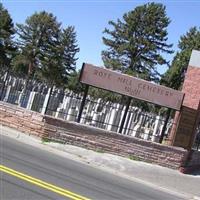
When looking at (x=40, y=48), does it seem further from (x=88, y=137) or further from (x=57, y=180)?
(x=57, y=180)

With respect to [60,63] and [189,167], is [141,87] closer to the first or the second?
[189,167]

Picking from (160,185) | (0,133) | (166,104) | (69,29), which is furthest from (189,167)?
(69,29)

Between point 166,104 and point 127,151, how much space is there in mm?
2517

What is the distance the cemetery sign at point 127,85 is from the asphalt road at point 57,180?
4431 mm

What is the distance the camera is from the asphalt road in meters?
9.24

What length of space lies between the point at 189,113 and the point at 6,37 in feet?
202

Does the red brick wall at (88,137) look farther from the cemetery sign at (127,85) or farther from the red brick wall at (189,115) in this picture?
the cemetery sign at (127,85)

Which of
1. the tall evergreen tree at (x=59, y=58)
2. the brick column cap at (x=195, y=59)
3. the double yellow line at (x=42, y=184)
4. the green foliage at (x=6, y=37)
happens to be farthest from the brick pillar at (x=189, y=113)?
the green foliage at (x=6, y=37)

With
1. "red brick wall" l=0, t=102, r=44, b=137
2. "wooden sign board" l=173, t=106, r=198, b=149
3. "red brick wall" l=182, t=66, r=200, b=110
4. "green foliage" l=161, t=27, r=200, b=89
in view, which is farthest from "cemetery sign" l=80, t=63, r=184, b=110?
"green foliage" l=161, t=27, r=200, b=89

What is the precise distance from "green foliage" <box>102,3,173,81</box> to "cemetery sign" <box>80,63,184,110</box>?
43240 millimetres

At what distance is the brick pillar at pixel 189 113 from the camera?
2011cm

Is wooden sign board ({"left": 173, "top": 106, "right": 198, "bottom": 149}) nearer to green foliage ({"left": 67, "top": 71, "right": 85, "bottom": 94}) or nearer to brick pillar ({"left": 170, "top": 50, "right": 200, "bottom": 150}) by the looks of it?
brick pillar ({"left": 170, "top": 50, "right": 200, "bottom": 150})

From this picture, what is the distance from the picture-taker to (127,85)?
19.5 m

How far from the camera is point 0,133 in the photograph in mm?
17656
